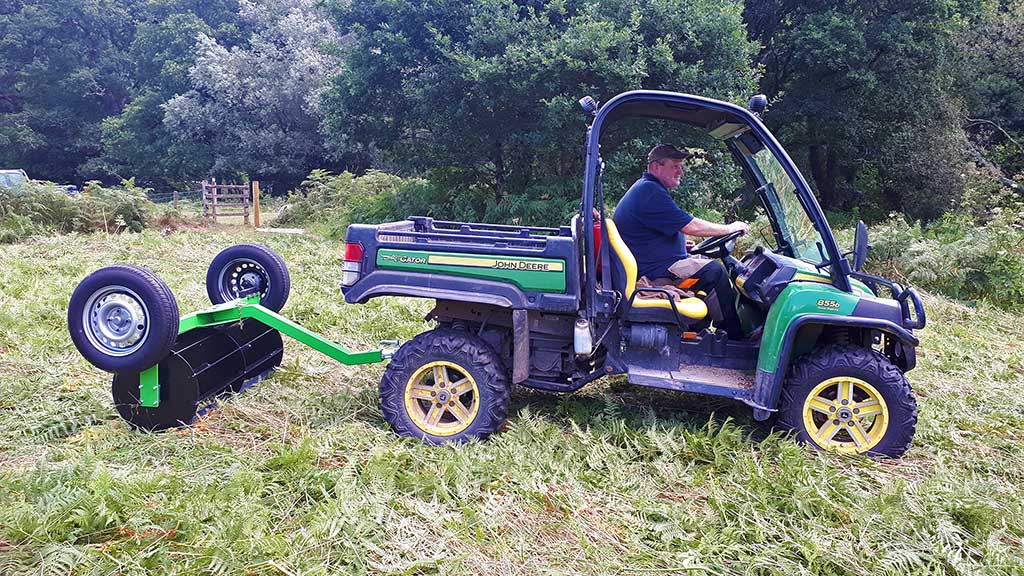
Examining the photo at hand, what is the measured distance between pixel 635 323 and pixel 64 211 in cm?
1529

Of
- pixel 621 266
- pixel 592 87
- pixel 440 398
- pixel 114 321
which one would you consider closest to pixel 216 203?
pixel 592 87

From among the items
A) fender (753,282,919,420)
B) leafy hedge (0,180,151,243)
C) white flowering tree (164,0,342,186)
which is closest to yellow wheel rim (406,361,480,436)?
fender (753,282,919,420)

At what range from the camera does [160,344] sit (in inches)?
155

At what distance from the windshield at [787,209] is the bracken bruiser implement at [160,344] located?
287cm

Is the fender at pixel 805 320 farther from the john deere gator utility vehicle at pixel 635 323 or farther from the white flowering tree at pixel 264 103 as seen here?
the white flowering tree at pixel 264 103

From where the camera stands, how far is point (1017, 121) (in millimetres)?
19719

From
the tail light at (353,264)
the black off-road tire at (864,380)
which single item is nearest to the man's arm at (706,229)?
the black off-road tire at (864,380)

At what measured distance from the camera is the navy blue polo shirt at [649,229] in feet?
14.4

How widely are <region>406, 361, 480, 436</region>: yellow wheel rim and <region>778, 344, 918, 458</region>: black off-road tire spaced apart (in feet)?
6.34

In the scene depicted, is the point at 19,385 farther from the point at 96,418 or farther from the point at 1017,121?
the point at 1017,121

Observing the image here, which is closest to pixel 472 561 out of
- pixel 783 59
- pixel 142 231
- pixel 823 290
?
pixel 823 290

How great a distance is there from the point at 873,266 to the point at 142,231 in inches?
586

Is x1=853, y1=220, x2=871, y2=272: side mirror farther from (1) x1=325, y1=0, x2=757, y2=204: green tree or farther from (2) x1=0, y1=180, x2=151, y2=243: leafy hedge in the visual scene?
(2) x1=0, y1=180, x2=151, y2=243: leafy hedge

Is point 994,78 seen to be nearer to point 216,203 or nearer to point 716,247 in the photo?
point 716,247
